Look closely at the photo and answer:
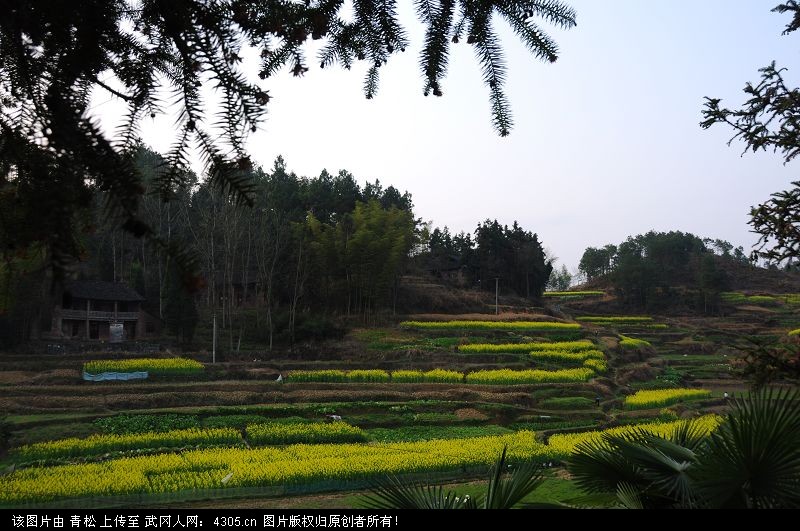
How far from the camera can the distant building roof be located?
29.3 meters

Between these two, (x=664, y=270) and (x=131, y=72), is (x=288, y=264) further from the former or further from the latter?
(x=664, y=270)

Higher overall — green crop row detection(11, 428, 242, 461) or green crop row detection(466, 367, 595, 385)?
green crop row detection(466, 367, 595, 385)

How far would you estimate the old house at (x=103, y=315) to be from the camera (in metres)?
29.2

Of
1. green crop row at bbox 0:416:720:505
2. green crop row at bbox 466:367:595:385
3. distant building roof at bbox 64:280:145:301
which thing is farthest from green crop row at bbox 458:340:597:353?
distant building roof at bbox 64:280:145:301

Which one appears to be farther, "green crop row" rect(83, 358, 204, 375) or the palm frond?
"green crop row" rect(83, 358, 204, 375)

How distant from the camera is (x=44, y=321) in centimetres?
2927

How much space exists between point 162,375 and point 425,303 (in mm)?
21345

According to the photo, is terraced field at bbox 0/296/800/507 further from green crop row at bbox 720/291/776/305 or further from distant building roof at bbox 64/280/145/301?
green crop row at bbox 720/291/776/305

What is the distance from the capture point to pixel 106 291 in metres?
30.2

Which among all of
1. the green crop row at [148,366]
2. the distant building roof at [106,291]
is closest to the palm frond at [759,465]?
the green crop row at [148,366]

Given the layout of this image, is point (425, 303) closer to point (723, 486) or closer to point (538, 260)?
point (538, 260)

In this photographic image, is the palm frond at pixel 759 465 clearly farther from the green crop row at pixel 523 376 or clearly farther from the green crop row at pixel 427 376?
the green crop row at pixel 523 376

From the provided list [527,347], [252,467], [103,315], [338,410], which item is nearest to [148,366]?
[338,410]

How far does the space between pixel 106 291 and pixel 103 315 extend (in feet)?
3.96
